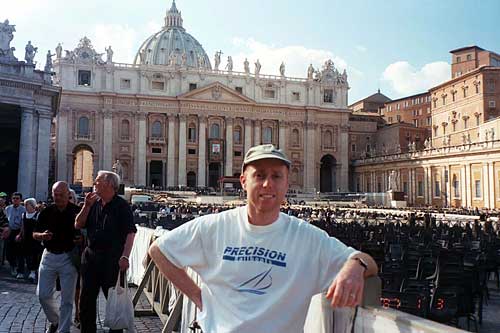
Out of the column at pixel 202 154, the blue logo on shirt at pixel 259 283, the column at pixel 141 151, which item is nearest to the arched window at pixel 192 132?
the column at pixel 202 154

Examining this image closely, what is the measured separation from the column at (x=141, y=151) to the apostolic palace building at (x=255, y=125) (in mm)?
118

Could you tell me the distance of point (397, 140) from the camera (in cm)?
6612

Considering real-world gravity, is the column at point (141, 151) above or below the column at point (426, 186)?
above

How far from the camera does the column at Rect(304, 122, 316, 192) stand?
67.2 meters

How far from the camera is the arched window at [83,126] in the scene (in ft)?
199

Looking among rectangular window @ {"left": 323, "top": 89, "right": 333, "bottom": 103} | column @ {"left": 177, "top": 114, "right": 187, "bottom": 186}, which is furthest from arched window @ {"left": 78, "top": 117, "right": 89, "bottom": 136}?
rectangular window @ {"left": 323, "top": 89, "right": 333, "bottom": 103}

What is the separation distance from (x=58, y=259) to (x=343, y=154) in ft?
210

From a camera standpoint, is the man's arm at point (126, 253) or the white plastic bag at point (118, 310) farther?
the man's arm at point (126, 253)

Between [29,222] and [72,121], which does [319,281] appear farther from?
[72,121]

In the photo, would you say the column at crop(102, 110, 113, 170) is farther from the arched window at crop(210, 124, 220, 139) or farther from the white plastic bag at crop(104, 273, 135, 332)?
the white plastic bag at crop(104, 273, 135, 332)

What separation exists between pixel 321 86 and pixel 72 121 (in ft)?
104

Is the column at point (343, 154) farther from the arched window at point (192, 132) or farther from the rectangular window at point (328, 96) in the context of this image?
the arched window at point (192, 132)

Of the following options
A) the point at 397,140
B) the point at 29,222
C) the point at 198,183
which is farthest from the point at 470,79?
the point at 29,222

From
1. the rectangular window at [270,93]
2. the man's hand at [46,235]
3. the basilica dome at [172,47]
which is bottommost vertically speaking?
the man's hand at [46,235]
